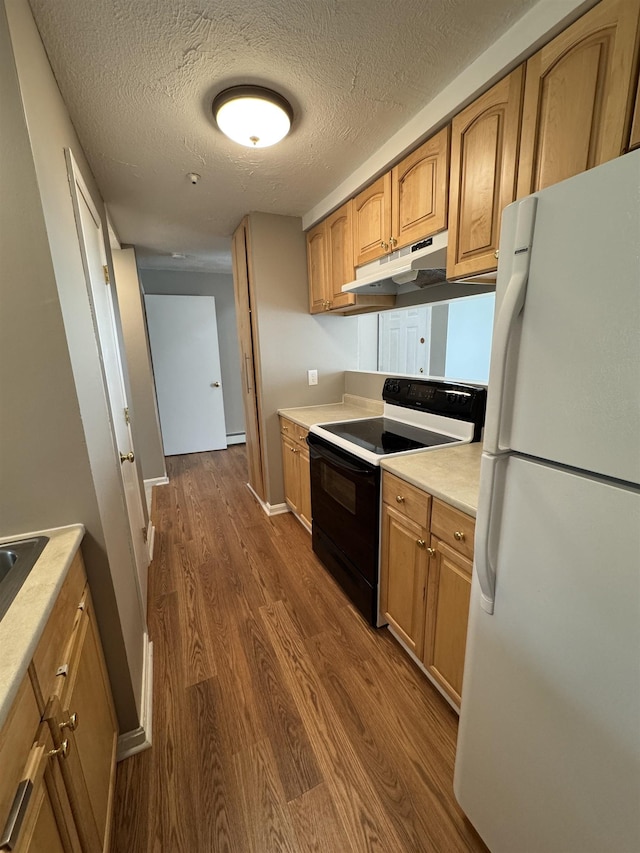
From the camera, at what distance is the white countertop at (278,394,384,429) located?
250 centimetres

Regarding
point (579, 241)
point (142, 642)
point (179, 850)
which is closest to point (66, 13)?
point (579, 241)

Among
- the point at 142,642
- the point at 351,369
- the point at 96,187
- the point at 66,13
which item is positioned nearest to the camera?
the point at 66,13

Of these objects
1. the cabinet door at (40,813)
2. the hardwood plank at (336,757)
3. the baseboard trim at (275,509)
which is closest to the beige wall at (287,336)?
the baseboard trim at (275,509)

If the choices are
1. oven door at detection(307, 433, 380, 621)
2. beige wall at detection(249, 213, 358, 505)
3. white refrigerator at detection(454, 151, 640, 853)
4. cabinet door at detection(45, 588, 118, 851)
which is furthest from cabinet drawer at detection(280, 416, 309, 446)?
white refrigerator at detection(454, 151, 640, 853)

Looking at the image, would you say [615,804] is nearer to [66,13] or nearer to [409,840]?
[409,840]

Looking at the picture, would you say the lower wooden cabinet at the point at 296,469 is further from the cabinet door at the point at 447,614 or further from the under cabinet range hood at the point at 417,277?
the cabinet door at the point at 447,614

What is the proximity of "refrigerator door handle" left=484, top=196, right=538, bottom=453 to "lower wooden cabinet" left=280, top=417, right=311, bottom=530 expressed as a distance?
1.69 meters

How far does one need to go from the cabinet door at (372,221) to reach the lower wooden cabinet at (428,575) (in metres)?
1.29

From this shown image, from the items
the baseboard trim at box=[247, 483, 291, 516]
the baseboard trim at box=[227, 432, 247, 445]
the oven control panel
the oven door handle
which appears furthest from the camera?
the baseboard trim at box=[227, 432, 247, 445]

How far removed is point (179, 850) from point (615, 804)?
1.19 meters

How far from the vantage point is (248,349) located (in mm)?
3008

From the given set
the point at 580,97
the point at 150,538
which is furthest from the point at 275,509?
the point at 580,97

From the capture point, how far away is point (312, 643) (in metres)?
1.75

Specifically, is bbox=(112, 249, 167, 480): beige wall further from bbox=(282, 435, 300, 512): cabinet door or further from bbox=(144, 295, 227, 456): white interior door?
bbox=(282, 435, 300, 512): cabinet door
